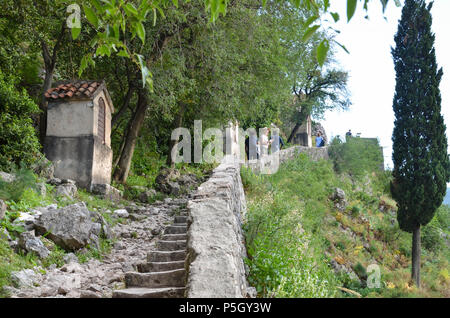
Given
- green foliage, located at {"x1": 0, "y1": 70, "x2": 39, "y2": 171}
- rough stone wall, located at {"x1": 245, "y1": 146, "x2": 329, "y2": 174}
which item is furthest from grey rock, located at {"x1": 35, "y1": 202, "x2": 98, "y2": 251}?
rough stone wall, located at {"x1": 245, "y1": 146, "x2": 329, "y2": 174}

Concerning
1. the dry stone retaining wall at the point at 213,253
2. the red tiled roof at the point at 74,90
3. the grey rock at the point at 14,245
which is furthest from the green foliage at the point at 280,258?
the red tiled roof at the point at 74,90

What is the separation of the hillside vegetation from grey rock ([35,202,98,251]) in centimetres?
300

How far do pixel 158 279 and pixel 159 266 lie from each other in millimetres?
655

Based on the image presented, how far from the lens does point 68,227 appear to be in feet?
23.4

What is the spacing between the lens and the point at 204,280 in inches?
142

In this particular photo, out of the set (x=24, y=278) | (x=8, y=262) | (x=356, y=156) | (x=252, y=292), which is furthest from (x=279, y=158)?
(x=24, y=278)

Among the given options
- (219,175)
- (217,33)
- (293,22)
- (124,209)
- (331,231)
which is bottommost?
(331,231)

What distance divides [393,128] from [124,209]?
1419 centimetres

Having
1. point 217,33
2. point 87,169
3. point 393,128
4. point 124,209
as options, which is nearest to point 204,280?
point 124,209

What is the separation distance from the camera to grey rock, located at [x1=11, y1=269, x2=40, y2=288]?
519 centimetres

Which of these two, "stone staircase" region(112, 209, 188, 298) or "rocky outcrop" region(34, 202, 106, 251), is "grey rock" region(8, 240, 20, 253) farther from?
"stone staircase" region(112, 209, 188, 298)

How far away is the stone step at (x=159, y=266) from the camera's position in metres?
5.48

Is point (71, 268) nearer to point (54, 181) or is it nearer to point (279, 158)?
point (54, 181)
